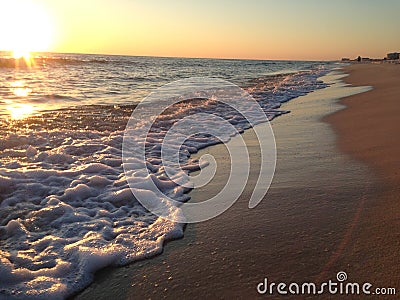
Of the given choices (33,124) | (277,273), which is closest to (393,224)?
(277,273)

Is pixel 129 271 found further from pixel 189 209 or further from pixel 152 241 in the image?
pixel 189 209

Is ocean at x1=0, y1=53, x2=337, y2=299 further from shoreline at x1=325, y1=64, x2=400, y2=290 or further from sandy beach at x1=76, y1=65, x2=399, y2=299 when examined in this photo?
shoreline at x1=325, y1=64, x2=400, y2=290

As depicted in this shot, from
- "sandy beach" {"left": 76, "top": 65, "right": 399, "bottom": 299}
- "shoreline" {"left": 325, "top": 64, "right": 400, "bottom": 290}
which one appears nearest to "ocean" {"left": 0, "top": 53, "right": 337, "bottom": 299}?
Result: "sandy beach" {"left": 76, "top": 65, "right": 399, "bottom": 299}

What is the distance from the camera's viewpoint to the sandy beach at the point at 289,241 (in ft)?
7.13

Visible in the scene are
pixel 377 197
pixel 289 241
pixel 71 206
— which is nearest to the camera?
pixel 289 241

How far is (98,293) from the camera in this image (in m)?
2.17

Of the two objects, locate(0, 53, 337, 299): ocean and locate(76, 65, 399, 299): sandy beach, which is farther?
locate(0, 53, 337, 299): ocean

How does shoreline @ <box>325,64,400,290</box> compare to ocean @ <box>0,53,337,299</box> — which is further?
ocean @ <box>0,53,337,299</box>

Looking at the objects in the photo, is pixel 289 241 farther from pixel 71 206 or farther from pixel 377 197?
pixel 71 206

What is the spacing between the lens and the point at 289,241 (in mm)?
2602

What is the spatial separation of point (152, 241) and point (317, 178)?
2.18 m

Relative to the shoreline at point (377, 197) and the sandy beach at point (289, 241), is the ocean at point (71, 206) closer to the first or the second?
the sandy beach at point (289, 241)

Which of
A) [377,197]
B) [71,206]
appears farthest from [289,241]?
[71,206]

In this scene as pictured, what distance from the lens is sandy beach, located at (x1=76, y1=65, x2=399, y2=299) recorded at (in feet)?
7.13
